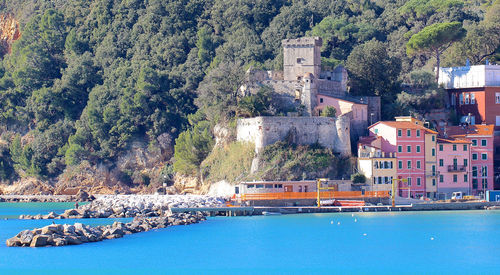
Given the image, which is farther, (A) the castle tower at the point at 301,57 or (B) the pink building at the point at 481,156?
(A) the castle tower at the point at 301,57

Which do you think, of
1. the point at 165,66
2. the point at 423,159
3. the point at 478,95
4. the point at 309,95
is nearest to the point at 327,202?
the point at 423,159

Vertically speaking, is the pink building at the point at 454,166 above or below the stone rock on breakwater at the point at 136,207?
above

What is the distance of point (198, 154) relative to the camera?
69938mm

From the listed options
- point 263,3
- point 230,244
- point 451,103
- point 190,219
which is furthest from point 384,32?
point 230,244

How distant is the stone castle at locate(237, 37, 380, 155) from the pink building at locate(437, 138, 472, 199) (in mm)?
5714

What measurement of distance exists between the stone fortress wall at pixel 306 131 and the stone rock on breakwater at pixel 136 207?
527 centimetres

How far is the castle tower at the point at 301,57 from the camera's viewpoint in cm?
6856

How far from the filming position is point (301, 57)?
6888 cm

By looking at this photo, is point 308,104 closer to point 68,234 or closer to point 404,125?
point 404,125

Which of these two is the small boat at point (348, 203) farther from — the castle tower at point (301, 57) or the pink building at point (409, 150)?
the castle tower at point (301, 57)

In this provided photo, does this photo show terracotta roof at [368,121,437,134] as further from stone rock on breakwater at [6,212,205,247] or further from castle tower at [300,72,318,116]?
stone rock on breakwater at [6,212,205,247]

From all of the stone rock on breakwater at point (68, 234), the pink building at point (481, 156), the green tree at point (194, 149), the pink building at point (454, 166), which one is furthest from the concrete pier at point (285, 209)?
the green tree at point (194, 149)

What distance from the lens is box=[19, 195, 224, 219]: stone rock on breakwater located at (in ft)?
193

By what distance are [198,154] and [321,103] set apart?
988cm
